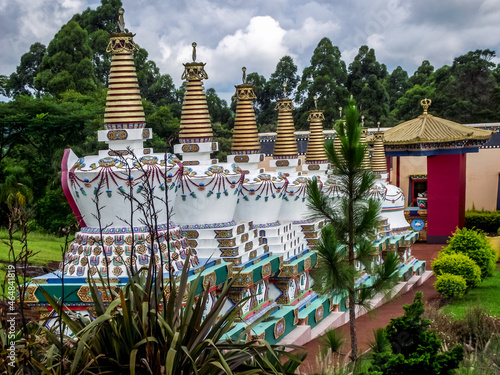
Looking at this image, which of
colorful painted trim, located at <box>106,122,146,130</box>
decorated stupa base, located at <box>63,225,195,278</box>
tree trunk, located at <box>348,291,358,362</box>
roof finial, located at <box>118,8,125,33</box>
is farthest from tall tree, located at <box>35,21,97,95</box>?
tree trunk, located at <box>348,291,358,362</box>

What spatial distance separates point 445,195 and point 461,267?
29.5 feet

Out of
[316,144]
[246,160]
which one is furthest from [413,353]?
[316,144]

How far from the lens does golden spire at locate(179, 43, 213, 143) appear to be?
9500mm

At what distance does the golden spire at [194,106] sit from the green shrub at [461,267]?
7223mm

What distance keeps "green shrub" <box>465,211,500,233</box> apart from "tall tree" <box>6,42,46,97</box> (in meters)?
18.8

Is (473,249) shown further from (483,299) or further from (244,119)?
(244,119)

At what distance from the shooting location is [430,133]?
23.2 meters

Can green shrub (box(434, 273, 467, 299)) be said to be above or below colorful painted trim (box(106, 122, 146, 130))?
below

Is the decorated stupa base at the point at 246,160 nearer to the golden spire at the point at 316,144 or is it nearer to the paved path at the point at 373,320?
the paved path at the point at 373,320

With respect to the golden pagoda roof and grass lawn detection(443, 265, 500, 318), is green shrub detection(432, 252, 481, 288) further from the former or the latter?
the golden pagoda roof

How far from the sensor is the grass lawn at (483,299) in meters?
12.7

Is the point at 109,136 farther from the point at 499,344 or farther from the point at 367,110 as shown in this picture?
the point at 367,110

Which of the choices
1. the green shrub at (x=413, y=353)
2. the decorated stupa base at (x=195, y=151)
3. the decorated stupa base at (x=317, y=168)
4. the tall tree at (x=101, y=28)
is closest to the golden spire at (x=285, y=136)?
the decorated stupa base at (x=317, y=168)

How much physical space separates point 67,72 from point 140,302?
22273 millimetres
